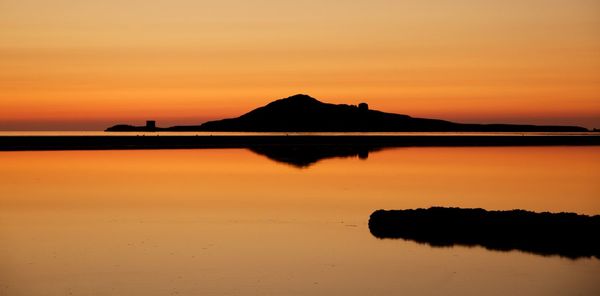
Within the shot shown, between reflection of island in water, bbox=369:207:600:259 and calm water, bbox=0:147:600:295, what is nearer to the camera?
calm water, bbox=0:147:600:295

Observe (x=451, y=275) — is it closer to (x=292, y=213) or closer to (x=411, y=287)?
(x=411, y=287)

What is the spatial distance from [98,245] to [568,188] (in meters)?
28.6

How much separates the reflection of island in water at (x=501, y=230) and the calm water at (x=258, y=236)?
2.42 feet

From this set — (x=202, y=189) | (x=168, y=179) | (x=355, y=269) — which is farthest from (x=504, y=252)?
(x=168, y=179)

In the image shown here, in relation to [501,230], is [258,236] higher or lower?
lower

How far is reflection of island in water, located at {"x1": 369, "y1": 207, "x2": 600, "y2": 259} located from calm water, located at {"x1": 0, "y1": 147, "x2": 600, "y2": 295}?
738mm

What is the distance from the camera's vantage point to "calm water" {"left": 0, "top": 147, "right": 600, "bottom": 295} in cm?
1719

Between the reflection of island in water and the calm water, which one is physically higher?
the reflection of island in water

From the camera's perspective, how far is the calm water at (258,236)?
56.4 feet

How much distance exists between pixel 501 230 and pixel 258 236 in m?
7.41

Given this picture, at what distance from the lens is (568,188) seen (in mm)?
41594

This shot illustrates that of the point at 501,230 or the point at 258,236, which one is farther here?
the point at 258,236

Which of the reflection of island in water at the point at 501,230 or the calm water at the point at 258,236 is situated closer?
the calm water at the point at 258,236

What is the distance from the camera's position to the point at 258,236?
23.8 metres
